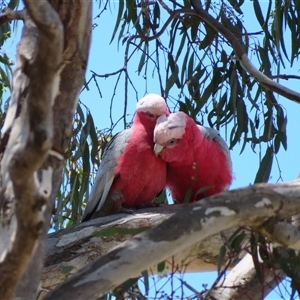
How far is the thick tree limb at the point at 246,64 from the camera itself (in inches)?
77.3

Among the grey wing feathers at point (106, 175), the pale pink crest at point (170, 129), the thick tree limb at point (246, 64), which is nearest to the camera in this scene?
the thick tree limb at point (246, 64)

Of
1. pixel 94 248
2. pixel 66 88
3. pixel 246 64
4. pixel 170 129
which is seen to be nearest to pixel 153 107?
pixel 170 129

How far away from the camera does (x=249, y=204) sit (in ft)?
4.09

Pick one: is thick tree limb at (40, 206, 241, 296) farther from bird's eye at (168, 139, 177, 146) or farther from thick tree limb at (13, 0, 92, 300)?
thick tree limb at (13, 0, 92, 300)

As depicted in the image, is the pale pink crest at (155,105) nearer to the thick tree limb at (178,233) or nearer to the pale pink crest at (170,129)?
the pale pink crest at (170,129)

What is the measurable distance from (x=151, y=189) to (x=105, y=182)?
16 centimetres

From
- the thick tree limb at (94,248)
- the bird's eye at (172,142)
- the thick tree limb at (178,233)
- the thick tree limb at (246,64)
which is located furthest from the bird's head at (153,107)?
the thick tree limb at (178,233)

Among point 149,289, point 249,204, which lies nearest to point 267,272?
point 149,289

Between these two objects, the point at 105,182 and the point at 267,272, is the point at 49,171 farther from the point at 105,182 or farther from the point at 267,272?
the point at 105,182

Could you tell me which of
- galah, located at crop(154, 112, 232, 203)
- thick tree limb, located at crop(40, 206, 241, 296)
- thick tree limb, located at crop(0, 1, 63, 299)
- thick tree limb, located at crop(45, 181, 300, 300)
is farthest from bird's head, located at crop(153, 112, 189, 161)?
thick tree limb, located at crop(0, 1, 63, 299)

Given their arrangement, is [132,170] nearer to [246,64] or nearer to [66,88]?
[246,64]

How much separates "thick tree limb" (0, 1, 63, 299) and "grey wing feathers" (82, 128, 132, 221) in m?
1.46

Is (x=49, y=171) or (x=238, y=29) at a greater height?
(x=238, y=29)

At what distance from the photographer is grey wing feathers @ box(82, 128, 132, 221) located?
2545 millimetres
